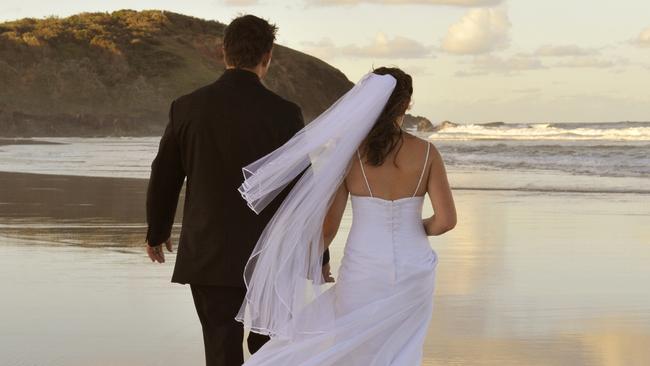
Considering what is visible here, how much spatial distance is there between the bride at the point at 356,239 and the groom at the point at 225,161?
6 cm

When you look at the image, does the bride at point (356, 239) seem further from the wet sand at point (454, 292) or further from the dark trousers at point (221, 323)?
the wet sand at point (454, 292)

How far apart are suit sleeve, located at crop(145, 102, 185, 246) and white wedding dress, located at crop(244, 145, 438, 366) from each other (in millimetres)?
634

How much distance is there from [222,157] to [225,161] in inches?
0.8

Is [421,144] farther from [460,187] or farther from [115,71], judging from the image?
[115,71]

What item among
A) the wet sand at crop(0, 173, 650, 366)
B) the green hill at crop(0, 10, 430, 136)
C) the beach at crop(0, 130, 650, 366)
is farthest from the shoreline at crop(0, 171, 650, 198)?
the green hill at crop(0, 10, 430, 136)

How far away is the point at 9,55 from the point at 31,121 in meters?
27.0

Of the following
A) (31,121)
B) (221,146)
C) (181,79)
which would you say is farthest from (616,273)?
(181,79)

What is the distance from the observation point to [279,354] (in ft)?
15.6

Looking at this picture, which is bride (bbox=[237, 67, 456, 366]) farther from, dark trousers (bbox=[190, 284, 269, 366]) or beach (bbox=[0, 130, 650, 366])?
beach (bbox=[0, 130, 650, 366])

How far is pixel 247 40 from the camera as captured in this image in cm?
455

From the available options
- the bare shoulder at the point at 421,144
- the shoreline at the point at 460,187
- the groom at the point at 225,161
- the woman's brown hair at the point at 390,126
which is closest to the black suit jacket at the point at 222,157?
the groom at the point at 225,161

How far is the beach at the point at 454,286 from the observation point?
21.2 feet

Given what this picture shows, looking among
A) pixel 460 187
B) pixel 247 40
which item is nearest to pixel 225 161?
pixel 247 40

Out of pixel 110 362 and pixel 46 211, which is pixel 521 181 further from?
pixel 110 362
